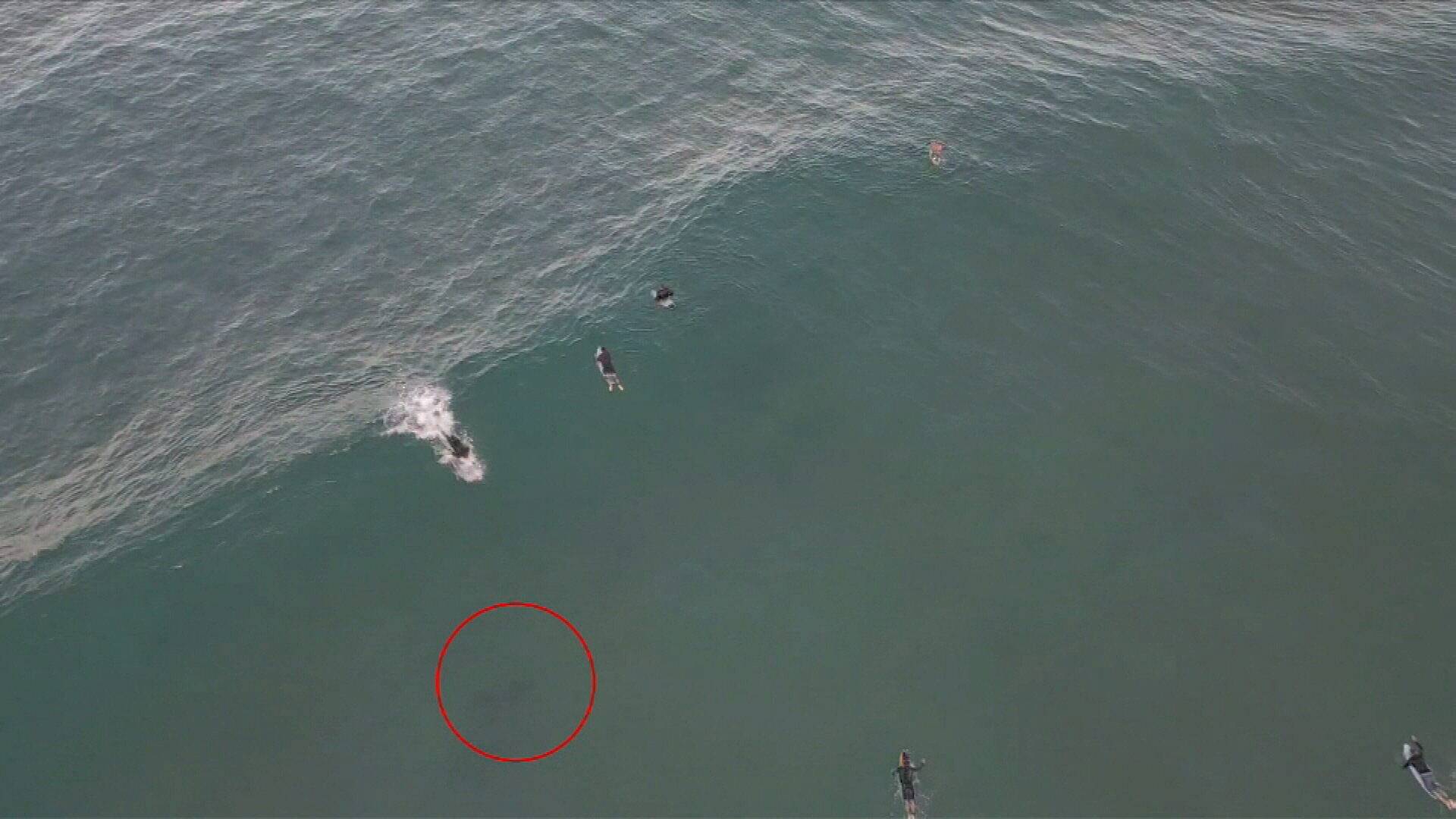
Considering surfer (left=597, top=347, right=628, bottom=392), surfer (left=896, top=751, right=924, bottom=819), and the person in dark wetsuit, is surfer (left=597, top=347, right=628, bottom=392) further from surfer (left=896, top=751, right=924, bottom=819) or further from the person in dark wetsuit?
surfer (left=896, top=751, right=924, bottom=819)

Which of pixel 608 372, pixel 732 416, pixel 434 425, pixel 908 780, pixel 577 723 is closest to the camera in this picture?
pixel 908 780

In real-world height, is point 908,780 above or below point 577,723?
above

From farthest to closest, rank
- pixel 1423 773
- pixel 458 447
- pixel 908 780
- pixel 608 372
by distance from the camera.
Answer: pixel 608 372 < pixel 458 447 < pixel 908 780 < pixel 1423 773

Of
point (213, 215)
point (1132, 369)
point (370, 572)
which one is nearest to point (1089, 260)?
point (1132, 369)

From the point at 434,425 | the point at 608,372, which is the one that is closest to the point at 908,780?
the point at 608,372

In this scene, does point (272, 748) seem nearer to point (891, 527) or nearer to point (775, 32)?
point (891, 527)

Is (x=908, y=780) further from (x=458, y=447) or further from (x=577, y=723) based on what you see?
(x=458, y=447)

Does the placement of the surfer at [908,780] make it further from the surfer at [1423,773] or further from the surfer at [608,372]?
the surfer at [608,372]

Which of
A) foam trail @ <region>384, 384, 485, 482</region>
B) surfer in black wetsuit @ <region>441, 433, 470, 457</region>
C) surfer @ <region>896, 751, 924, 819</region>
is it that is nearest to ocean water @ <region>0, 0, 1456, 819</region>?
foam trail @ <region>384, 384, 485, 482</region>
